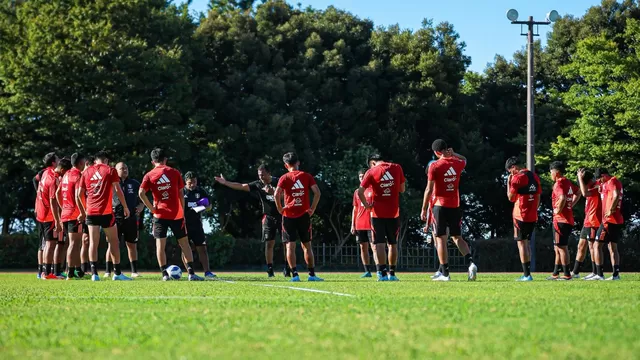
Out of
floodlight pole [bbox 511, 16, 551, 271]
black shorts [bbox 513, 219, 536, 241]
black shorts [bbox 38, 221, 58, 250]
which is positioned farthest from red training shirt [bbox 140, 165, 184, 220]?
floodlight pole [bbox 511, 16, 551, 271]

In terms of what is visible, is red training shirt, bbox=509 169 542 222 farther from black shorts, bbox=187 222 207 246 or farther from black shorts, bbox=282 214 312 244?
black shorts, bbox=187 222 207 246

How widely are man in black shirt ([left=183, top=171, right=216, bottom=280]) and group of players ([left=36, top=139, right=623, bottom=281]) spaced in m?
0.02

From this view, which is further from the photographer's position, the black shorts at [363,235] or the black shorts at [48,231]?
the black shorts at [363,235]

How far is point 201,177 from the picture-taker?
41062mm

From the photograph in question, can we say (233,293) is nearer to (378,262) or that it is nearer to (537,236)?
(378,262)

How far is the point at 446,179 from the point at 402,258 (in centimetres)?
2387

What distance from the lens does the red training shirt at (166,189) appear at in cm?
1742

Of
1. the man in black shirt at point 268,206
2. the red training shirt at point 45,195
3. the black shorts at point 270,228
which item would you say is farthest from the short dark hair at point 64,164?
the black shorts at point 270,228

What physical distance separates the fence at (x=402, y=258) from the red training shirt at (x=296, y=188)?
21.9 metres

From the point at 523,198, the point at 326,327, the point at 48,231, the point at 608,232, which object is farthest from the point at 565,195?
the point at 326,327

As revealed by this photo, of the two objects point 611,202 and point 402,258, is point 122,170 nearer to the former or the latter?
point 611,202

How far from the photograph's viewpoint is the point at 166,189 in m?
17.5

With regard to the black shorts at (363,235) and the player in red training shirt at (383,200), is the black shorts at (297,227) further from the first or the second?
the black shorts at (363,235)

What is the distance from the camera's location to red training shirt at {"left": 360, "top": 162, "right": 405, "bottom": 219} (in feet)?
56.1
